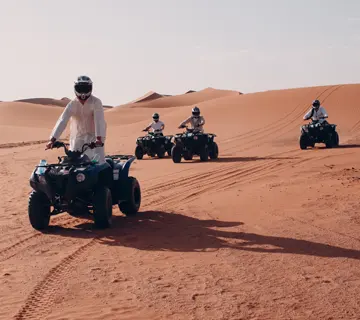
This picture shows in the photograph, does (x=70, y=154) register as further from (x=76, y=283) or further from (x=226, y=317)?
(x=226, y=317)

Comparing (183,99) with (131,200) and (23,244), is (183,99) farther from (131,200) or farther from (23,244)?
(23,244)

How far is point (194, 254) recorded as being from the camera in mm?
6930

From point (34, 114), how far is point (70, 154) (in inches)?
2926

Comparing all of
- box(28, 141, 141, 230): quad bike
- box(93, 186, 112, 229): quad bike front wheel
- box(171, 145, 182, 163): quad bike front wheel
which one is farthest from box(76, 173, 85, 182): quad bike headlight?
box(171, 145, 182, 163): quad bike front wheel

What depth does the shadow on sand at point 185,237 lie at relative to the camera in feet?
23.1

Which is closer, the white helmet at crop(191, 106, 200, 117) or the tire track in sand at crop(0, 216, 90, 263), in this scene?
the tire track in sand at crop(0, 216, 90, 263)

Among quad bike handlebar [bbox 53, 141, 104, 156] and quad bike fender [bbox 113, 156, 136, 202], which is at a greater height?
quad bike handlebar [bbox 53, 141, 104, 156]

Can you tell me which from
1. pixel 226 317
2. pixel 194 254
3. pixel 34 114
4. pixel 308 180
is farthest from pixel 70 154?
pixel 34 114

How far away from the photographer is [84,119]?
9.12 metres

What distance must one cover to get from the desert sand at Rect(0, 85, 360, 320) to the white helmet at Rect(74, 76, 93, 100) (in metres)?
1.77

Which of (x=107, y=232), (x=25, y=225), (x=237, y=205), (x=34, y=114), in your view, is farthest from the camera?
(x=34, y=114)

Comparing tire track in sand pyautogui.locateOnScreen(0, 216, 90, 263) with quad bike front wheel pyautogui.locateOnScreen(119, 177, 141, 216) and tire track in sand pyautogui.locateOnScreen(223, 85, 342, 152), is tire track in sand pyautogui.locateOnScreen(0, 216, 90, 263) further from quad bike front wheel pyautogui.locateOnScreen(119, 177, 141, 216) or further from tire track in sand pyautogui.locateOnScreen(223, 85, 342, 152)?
tire track in sand pyautogui.locateOnScreen(223, 85, 342, 152)

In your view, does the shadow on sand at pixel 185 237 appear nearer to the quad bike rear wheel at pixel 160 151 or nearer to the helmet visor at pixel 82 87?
the helmet visor at pixel 82 87

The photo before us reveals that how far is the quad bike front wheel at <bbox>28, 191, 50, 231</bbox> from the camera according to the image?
854cm
